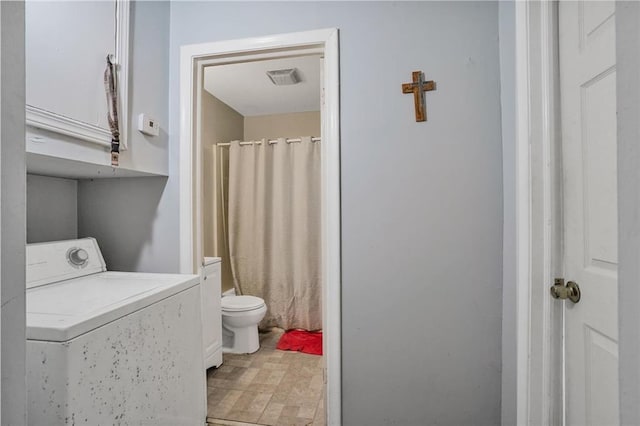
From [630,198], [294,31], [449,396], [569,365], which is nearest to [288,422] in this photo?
[449,396]

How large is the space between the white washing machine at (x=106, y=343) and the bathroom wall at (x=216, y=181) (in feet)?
5.47

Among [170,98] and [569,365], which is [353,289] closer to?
[569,365]

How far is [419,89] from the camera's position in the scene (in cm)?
135

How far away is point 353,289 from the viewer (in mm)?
1424

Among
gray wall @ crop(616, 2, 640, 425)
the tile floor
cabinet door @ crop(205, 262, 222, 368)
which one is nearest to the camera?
gray wall @ crop(616, 2, 640, 425)

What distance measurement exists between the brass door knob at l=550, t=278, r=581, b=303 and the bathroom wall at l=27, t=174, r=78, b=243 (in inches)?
83.9

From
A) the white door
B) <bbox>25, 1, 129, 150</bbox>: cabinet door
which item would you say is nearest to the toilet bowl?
<bbox>25, 1, 129, 150</bbox>: cabinet door

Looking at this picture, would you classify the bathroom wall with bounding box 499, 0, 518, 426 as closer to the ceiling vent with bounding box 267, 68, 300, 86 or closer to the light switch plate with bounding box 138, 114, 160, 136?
the light switch plate with bounding box 138, 114, 160, 136

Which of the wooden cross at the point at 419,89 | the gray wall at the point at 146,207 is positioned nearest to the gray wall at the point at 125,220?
the gray wall at the point at 146,207

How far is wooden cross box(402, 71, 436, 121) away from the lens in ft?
4.42

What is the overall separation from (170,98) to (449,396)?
77.9 inches

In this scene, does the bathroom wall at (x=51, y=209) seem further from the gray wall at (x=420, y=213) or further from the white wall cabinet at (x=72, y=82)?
the gray wall at (x=420, y=213)

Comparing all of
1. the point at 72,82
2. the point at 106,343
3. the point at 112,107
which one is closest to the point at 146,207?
the point at 112,107

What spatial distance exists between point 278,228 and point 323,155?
1719 millimetres
